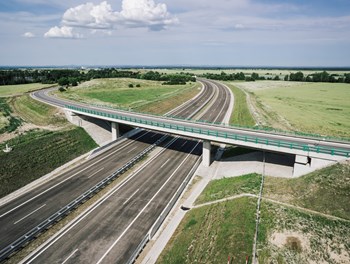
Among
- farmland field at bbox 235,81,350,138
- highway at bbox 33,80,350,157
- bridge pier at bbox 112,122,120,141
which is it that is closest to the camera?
highway at bbox 33,80,350,157

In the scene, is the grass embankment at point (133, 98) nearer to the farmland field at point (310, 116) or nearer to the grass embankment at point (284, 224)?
the farmland field at point (310, 116)

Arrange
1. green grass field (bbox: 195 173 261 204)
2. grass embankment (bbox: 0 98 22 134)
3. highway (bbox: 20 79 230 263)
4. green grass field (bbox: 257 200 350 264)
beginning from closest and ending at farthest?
green grass field (bbox: 257 200 350 264) → highway (bbox: 20 79 230 263) → green grass field (bbox: 195 173 261 204) → grass embankment (bbox: 0 98 22 134)

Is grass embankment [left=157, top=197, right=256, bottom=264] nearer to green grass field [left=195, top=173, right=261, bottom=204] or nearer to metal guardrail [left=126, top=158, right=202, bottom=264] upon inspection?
green grass field [left=195, top=173, right=261, bottom=204]

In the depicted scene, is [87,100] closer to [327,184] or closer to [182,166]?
[182,166]

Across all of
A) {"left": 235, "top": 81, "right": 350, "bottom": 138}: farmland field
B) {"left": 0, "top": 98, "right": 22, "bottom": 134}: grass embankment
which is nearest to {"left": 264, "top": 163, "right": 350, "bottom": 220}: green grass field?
{"left": 235, "top": 81, "right": 350, "bottom": 138}: farmland field

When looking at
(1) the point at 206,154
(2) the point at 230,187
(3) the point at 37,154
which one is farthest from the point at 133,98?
(2) the point at 230,187

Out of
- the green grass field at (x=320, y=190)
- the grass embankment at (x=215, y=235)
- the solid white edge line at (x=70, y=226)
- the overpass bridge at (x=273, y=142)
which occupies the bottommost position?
the solid white edge line at (x=70, y=226)

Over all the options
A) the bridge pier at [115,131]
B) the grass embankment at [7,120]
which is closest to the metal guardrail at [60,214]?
the bridge pier at [115,131]
